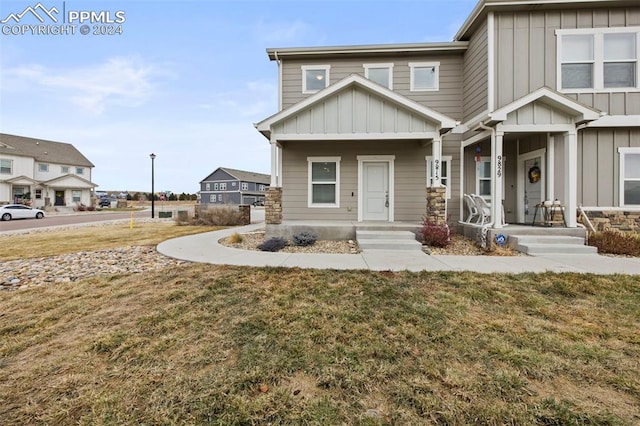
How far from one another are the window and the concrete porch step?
130 feet

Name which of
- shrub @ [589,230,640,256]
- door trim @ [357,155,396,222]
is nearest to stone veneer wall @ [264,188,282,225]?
door trim @ [357,155,396,222]

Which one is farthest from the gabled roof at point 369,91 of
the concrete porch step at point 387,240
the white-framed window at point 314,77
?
the concrete porch step at point 387,240

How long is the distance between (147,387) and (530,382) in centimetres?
303

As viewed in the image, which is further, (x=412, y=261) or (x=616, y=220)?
(x=616, y=220)

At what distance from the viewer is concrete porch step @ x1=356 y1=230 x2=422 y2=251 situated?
24.6 feet

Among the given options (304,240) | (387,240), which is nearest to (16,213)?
(304,240)

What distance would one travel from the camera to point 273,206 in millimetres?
8789

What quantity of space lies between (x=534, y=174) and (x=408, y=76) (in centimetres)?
548

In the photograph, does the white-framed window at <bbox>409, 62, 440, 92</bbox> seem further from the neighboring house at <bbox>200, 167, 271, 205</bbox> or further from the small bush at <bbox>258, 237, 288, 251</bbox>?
the neighboring house at <bbox>200, 167, 271, 205</bbox>

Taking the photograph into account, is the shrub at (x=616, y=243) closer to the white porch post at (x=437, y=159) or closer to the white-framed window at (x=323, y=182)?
the white porch post at (x=437, y=159)

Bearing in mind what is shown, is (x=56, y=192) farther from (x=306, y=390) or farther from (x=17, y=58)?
(x=306, y=390)

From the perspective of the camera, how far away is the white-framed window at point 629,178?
8.60m

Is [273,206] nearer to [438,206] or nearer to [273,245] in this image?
[273,245]

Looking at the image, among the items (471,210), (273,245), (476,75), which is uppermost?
(476,75)
